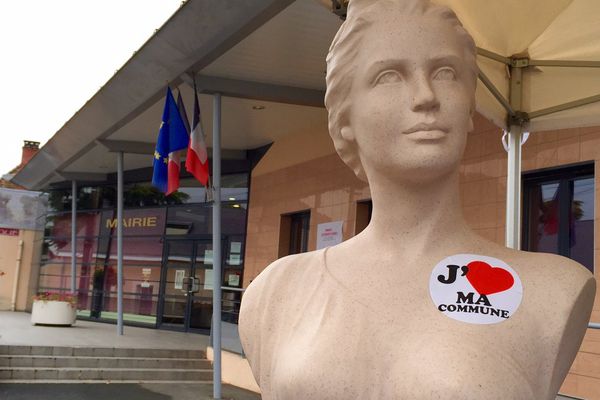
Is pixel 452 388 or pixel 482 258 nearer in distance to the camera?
pixel 452 388

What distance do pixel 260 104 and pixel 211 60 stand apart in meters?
2.10

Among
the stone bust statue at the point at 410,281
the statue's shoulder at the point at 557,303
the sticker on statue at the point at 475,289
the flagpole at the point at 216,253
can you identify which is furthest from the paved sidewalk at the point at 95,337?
the statue's shoulder at the point at 557,303

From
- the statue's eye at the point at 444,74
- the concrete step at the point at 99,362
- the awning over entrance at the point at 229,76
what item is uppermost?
the awning over entrance at the point at 229,76

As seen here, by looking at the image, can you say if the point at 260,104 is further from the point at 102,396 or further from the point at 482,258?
the point at 482,258

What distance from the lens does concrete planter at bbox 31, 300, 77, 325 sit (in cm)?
1353

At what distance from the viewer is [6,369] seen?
350 inches

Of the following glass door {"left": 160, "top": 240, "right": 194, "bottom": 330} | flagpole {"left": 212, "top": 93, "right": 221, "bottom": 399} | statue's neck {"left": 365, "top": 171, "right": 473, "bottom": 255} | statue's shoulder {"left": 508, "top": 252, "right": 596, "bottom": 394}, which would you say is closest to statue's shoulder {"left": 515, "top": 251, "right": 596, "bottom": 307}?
statue's shoulder {"left": 508, "top": 252, "right": 596, "bottom": 394}

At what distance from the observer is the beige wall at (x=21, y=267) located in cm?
2045

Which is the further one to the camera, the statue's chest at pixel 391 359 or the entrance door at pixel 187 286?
the entrance door at pixel 187 286

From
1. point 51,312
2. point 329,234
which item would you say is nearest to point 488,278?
point 329,234

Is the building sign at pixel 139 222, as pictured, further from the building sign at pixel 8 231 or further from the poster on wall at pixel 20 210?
the building sign at pixel 8 231

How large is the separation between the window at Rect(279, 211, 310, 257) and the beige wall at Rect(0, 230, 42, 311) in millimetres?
12326

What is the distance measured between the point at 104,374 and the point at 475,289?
8.70m

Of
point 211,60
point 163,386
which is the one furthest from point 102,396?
point 211,60
